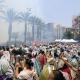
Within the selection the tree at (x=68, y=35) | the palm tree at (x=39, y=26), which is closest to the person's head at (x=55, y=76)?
the palm tree at (x=39, y=26)

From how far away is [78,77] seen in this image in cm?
791

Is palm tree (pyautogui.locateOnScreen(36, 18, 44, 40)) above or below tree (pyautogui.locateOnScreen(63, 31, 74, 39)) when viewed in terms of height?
above

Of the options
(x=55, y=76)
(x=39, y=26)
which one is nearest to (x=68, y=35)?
(x=39, y=26)

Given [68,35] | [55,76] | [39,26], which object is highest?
[39,26]

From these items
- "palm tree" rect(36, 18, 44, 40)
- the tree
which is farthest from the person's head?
the tree

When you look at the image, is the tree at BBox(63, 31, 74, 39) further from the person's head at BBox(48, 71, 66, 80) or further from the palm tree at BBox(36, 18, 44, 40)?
the person's head at BBox(48, 71, 66, 80)

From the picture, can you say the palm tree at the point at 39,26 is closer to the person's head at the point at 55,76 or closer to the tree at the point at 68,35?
the tree at the point at 68,35

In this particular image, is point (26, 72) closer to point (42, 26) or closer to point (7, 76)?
point (7, 76)

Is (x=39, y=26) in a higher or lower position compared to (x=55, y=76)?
higher

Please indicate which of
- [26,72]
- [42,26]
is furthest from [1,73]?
[42,26]

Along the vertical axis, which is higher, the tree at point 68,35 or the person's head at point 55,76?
the person's head at point 55,76

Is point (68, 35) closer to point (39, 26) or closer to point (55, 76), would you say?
point (39, 26)

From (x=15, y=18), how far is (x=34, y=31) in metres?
12.4

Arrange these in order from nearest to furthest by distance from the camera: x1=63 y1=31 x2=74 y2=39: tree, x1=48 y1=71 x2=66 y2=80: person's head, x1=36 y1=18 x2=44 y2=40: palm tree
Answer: x1=48 y1=71 x2=66 y2=80: person's head → x1=36 y1=18 x2=44 y2=40: palm tree → x1=63 y1=31 x2=74 y2=39: tree
